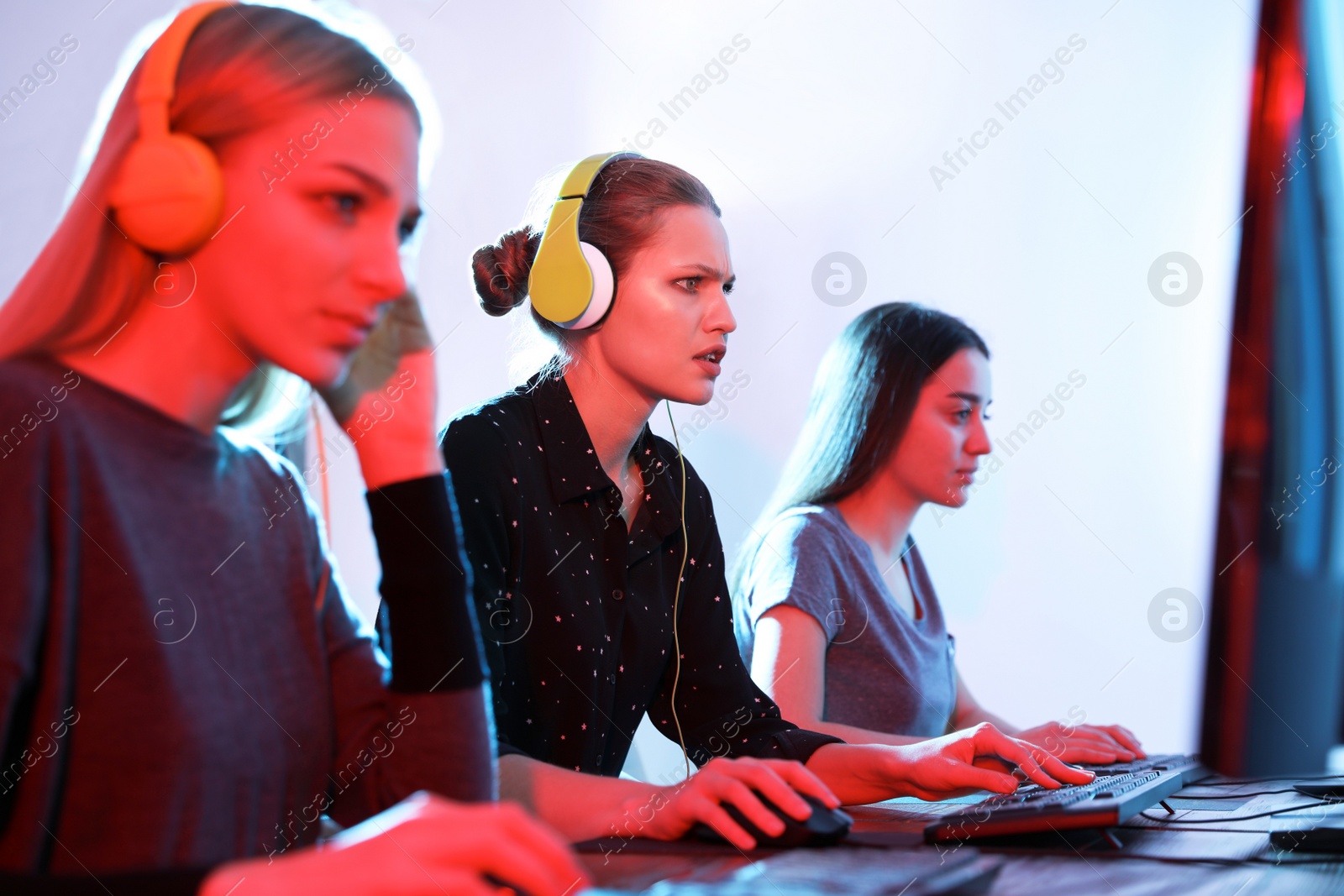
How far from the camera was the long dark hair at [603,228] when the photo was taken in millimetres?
1340

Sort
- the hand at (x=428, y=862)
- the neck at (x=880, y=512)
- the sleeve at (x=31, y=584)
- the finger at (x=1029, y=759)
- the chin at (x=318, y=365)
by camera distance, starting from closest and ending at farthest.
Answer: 1. the hand at (x=428, y=862)
2. the sleeve at (x=31, y=584)
3. the chin at (x=318, y=365)
4. the finger at (x=1029, y=759)
5. the neck at (x=880, y=512)

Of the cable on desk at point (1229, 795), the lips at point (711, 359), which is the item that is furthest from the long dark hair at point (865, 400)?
the cable on desk at point (1229, 795)

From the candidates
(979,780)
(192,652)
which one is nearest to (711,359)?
(979,780)

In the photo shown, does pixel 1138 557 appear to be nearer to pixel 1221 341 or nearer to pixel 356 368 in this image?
pixel 1221 341

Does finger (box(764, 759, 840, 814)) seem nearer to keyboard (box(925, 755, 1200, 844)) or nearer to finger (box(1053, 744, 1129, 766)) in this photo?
keyboard (box(925, 755, 1200, 844))

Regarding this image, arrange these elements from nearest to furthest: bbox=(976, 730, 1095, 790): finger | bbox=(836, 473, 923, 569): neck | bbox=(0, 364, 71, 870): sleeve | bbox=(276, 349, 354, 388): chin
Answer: bbox=(0, 364, 71, 870): sleeve < bbox=(276, 349, 354, 388): chin < bbox=(976, 730, 1095, 790): finger < bbox=(836, 473, 923, 569): neck

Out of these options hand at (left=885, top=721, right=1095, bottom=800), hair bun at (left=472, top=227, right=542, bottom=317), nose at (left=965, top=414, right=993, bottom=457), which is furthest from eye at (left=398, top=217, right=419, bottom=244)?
nose at (left=965, top=414, right=993, bottom=457)

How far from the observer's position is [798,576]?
1.58 m

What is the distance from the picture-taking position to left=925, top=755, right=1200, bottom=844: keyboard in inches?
28.8

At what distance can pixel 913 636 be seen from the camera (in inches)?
68.8

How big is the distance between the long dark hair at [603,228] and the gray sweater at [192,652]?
2.04 ft

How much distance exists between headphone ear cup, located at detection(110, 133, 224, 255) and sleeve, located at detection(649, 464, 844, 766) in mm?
811

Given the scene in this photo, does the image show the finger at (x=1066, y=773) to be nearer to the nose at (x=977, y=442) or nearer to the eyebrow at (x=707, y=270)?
the eyebrow at (x=707, y=270)

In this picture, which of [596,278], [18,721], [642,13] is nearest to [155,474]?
[18,721]
